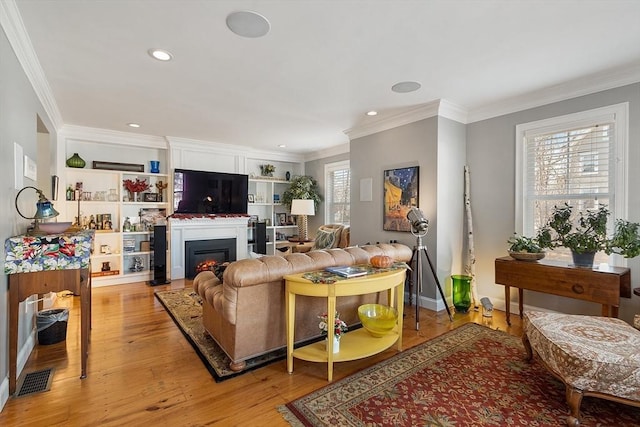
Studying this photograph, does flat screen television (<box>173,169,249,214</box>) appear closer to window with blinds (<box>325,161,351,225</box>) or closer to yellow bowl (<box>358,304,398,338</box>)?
window with blinds (<box>325,161,351,225</box>)

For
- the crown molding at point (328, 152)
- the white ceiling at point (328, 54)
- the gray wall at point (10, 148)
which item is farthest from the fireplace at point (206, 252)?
the gray wall at point (10, 148)

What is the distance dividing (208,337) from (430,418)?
198 cm

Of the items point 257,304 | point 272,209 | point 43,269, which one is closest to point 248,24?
point 257,304

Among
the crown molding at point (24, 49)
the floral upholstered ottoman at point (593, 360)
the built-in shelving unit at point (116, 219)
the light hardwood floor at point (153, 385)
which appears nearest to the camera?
the floral upholstered ottoman at point (593, 360)

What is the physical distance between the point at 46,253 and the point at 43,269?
11cm

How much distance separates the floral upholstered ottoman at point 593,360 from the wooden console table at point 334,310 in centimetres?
104

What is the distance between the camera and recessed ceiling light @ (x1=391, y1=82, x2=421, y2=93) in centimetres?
304

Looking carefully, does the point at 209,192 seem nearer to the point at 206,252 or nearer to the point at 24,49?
the point at 206,252

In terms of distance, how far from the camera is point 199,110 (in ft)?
12.6

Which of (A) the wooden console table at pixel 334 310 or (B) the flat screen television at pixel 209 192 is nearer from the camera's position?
(A) the wooden console table at pixel 334 310

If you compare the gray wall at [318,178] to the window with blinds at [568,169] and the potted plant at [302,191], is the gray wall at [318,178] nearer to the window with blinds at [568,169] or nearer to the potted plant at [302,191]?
the potted plant at [302,191]

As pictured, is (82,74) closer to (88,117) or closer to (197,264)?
(88,117)

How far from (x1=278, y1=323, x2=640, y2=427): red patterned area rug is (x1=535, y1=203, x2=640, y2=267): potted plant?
1.11 m

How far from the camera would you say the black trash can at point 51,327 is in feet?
8.92
